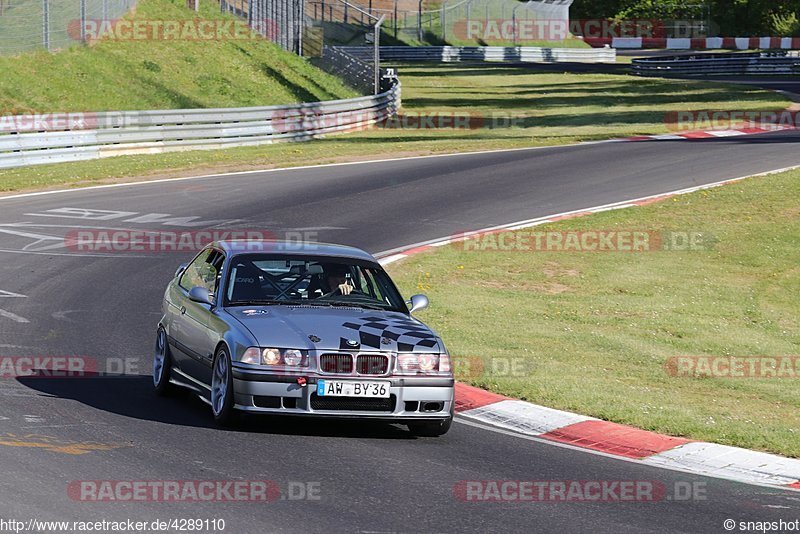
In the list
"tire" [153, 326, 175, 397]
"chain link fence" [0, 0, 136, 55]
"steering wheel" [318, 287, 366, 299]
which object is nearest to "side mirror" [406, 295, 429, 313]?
"steering wheel" [318, 287, 366, 299]

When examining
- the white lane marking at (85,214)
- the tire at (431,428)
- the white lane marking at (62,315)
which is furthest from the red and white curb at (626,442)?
the white lane marking at (85,214)

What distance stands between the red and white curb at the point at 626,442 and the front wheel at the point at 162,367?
2522 millimetres

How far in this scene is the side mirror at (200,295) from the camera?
10.2 metres

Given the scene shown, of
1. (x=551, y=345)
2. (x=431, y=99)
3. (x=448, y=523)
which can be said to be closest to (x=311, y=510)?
(x=448, y=523)

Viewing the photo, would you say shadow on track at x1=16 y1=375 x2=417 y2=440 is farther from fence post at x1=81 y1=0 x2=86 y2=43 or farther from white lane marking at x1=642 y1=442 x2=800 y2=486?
fence post at x1=81 y1=0 x2=86 y2=43

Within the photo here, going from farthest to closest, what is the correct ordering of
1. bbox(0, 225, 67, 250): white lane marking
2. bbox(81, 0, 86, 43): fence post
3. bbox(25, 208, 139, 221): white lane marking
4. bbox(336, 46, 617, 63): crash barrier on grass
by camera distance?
bbox(336, 46, 617, 63): crash barrier on grass, bbox(81, 0, 86, 43): fence post, bbox(25, 208, 139, 221): white lane marking, bbox(0, 225, 67, 250): white lane marking

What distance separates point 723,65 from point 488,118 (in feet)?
93.8

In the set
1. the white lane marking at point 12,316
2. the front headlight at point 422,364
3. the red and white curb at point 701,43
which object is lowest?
the white lane marking at point 12,316

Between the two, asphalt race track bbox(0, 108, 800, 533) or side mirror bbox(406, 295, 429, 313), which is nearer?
asphalt race track bbox(0, 108, 800, 533)

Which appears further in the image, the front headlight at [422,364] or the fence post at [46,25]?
the fence post at [46,25]

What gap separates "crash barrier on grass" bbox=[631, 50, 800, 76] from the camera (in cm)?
6725

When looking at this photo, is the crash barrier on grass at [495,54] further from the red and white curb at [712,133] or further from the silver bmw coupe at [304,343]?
the silver bmw coupe at [304,343]

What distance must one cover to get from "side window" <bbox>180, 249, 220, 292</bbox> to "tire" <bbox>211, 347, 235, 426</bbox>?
119 cm

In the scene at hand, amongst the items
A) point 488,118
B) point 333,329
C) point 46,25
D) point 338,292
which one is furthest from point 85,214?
point 488,118
